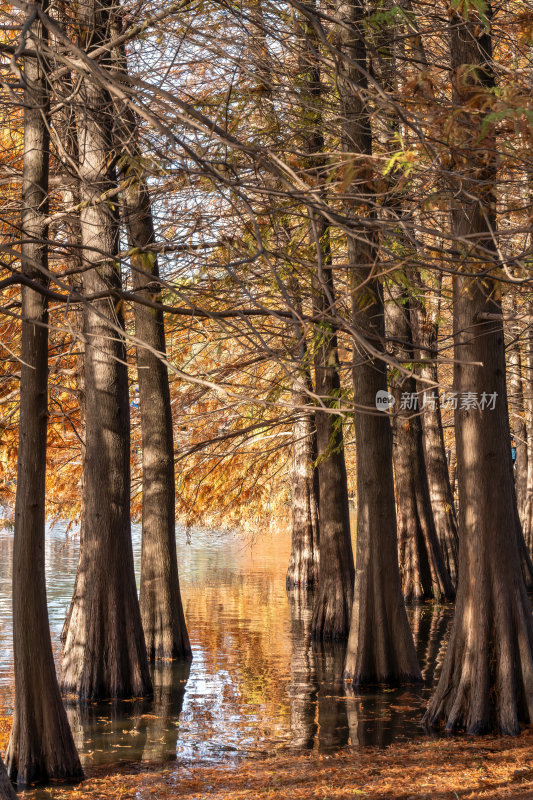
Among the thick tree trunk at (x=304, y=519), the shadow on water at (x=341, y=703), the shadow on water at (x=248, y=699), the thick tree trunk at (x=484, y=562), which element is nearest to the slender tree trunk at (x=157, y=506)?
the shadow on water at (x=248, y=699)

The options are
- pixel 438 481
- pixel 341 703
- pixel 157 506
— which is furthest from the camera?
pixel 438 481

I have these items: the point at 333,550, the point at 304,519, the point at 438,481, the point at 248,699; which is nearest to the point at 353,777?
the point at 248,699

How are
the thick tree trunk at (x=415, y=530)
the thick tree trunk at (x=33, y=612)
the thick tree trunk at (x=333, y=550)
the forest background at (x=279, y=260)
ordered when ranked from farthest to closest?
the thick tree trunk at (x=415, y=530) < the thick tree trunk at (x=333, y=550) < the thick tree trunk at (x=33, y=612) < the forest background at (x=279, y=260)

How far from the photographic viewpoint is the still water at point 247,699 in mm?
8273

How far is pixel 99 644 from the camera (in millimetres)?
10086

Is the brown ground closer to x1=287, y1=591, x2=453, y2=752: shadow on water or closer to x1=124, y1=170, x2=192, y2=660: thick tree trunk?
x1=287, y1=591, x2=453, y2=752: shadow on water

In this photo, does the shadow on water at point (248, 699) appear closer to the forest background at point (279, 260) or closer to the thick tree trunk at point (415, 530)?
the forest background at point (279, 260)

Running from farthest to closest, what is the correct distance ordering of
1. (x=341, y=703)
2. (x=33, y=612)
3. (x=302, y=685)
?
(x=302, y=685) → (x=341, y=703) → (x=33, y=612)

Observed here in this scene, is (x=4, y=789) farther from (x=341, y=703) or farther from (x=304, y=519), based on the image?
(x=304, y=519)

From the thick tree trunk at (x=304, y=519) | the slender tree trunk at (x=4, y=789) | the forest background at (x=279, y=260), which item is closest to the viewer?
the slender tree trunk at (x=4, y=789)

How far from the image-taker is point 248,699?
1006 cm

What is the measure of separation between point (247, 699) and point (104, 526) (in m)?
2.45

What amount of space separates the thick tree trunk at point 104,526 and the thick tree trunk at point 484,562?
3.47 m

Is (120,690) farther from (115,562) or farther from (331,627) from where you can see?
(331,627)
